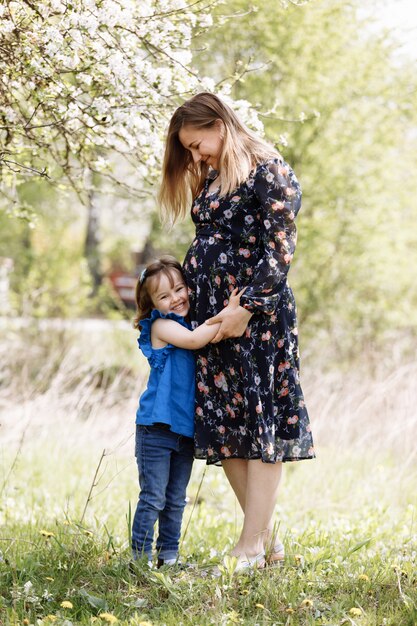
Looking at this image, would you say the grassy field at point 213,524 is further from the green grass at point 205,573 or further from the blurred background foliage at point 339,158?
the blurred background foliage at point 339,158

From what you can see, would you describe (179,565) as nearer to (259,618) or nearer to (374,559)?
(259,618)

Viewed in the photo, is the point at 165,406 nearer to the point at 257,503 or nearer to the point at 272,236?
the point at 257,503

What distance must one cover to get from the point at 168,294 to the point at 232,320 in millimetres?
309

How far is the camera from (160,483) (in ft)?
10.7

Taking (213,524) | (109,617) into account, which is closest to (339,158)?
(213,524)

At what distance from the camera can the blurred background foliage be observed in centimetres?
744

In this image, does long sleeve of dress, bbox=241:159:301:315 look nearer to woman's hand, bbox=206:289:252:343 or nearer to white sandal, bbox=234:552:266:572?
woman's hand, bbox=206:289:252:343

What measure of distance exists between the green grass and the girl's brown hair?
63cm

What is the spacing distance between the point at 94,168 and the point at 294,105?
3.69 meters

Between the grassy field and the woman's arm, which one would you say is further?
the woman's arm

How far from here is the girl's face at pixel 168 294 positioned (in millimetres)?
3307

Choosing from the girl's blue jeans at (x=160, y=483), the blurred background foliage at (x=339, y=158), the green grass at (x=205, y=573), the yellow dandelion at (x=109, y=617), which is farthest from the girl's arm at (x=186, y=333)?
the blurred background foliage at (x=339, y=158)

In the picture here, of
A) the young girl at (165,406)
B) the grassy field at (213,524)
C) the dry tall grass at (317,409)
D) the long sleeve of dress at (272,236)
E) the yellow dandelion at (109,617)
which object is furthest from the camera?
the dry tall grass at (317,409)

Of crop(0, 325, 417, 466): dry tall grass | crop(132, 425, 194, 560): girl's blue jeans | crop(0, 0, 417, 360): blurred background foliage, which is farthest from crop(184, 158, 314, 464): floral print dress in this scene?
crop(0, 0, 417, 360): blurred background foliage
